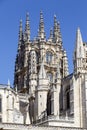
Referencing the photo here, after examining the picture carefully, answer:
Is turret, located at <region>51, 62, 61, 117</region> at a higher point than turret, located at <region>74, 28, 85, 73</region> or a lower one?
lower

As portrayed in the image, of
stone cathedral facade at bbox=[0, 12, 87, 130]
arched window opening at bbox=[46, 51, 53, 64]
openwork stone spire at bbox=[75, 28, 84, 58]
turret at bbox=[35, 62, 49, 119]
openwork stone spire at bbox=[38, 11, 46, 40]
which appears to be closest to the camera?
stone cathedral facade at bbox=[0, 12, 87, 130]

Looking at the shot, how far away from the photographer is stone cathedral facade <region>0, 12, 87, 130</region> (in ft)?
234

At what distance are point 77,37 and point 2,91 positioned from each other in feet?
A: 50.9

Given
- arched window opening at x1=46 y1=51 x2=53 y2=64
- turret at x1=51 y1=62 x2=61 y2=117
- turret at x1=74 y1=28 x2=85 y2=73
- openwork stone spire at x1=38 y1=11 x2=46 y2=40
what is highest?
openwork stone spire at x1=38 y1=11 x2=46 y2=40

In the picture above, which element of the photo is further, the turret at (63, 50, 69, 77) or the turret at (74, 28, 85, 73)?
the turret at (63, 50, 69, 77)

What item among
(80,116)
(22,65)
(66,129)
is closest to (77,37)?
(80,116)

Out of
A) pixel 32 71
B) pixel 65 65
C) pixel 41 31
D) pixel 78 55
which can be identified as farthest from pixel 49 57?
pixel 78 55

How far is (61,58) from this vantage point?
9969cm

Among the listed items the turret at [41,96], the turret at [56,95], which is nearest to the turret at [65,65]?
the turret at [41,96]

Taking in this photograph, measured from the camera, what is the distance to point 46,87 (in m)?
80.9

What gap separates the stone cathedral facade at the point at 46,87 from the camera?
234 feet

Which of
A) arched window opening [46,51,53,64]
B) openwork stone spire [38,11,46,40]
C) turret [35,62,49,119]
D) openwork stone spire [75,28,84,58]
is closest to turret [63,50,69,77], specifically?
arched window opening [46,51,53,64]

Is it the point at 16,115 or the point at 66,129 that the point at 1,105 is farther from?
the point at 66,129

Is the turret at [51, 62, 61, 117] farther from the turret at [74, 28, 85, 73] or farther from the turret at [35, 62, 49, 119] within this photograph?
the turret at [74, 28, 85, 73]
